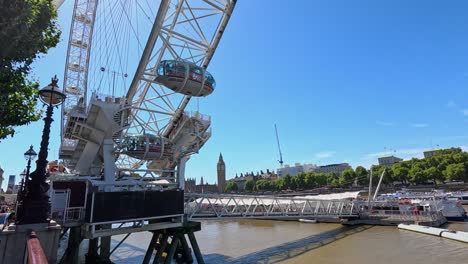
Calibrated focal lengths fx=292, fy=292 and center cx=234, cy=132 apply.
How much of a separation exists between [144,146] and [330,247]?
693 inches

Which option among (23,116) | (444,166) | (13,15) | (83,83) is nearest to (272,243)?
(23,116)

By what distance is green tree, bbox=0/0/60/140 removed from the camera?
638cm

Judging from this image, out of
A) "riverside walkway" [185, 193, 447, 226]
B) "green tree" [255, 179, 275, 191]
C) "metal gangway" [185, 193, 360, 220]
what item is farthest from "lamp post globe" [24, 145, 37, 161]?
"green tree" [255, 179, 275, 191]

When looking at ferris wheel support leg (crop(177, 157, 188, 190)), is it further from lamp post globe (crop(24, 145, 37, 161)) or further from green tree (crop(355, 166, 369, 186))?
green tree (crop(355, 166, 369, 186))

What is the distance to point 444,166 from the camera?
289ft

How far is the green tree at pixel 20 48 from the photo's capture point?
251 inches

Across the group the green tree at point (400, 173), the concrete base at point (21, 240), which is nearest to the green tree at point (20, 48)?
the concrete base at point (21, 240)

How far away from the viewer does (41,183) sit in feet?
27.5

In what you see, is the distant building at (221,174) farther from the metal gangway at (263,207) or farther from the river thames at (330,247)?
the river thames at (330,247)

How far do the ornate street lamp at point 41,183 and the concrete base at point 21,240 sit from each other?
329 millimetres

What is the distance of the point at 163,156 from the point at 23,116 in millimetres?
14881

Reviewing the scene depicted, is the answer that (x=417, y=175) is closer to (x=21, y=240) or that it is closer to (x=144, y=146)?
(x=144, y=146)

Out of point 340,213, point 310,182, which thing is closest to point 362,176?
point 310,182

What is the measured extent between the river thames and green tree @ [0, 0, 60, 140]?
16.3 metres
